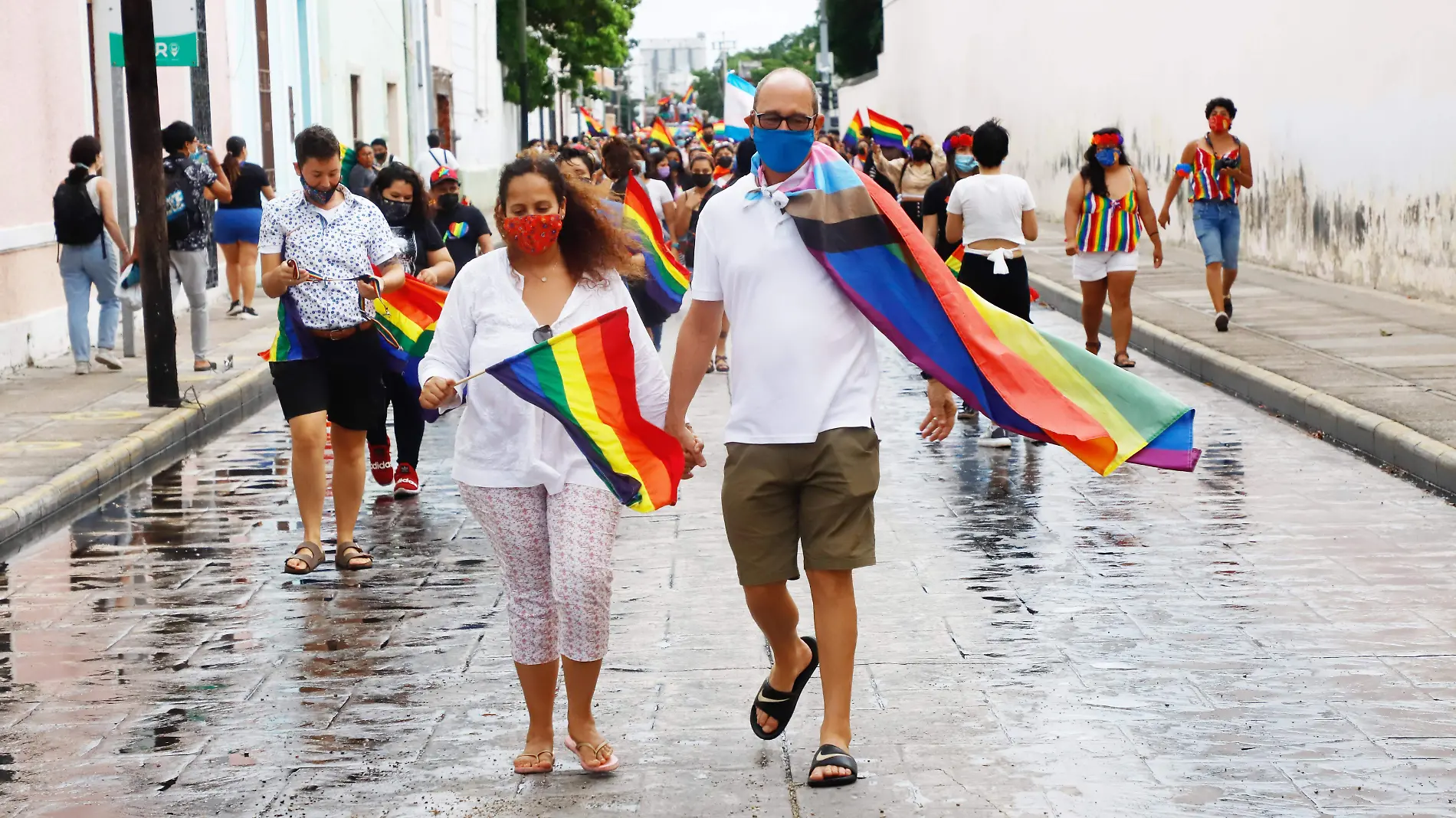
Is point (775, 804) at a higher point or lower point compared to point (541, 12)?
lower

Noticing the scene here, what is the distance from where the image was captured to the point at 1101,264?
13703 mm

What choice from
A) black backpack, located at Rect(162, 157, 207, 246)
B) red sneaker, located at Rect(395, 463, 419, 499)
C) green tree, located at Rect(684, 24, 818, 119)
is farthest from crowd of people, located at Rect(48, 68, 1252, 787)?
green tree, located at Rect(684, 24, 818, 119)

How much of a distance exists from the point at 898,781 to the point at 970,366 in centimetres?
115

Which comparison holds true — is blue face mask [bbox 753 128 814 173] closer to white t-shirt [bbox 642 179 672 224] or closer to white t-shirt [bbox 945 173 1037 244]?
white t-shirt [bbox 945 173 1037 244]

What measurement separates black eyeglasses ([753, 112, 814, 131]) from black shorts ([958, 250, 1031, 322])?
6.12 m

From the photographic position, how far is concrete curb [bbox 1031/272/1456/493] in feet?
32.2

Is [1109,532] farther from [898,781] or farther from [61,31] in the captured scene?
[61,31]

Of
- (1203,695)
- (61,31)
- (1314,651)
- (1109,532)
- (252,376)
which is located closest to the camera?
(1203,695)

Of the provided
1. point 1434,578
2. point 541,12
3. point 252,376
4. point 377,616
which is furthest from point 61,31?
point 541,12

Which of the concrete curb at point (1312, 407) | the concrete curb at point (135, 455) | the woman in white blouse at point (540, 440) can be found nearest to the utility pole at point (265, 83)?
the concrete curb at point (135, 455)

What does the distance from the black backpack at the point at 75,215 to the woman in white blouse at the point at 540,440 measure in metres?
9.93

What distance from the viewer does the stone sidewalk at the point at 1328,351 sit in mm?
10758

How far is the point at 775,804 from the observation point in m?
4.95

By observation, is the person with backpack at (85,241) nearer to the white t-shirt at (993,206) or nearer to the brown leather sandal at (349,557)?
the white t-shirt at (993,206)
